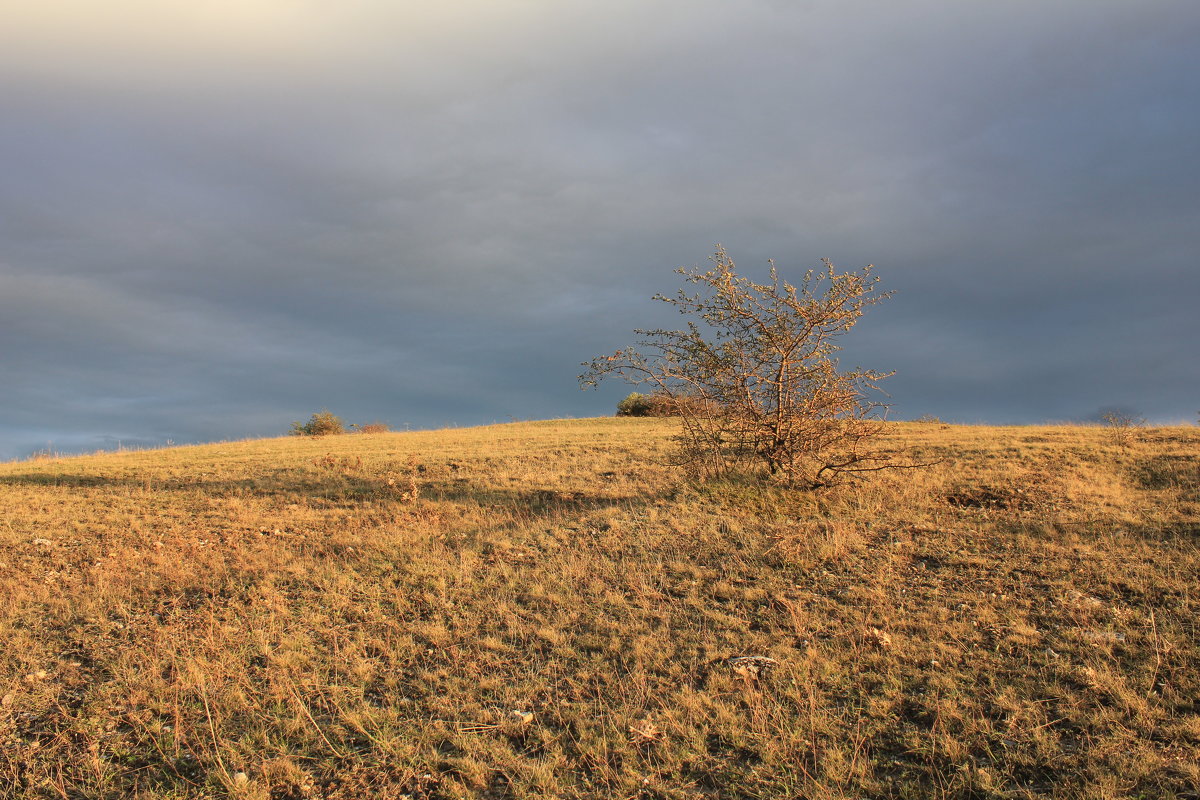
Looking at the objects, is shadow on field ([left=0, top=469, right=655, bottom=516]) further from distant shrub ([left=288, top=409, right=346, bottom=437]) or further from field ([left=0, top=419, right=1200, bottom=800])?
distant shrub ([left=288, top=409, right=346, bottom=437])

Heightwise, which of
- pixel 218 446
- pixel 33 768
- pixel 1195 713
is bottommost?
pixel 33 768

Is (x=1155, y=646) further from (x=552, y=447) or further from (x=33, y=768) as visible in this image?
(x=552, y=447)

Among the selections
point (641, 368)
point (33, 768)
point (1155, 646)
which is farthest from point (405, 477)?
point (1155, 646)

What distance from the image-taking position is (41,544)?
12508 mm

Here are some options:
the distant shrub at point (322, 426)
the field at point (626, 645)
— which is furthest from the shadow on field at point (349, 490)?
the distant shrub at point (322, 426)

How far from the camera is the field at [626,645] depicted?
5.15 metres

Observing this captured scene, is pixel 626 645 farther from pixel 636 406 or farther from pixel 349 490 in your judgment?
pixel 636 406

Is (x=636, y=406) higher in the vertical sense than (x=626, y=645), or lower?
higher

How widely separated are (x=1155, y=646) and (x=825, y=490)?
6.75 meters

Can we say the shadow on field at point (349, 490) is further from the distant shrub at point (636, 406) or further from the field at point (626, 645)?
the distant shrub at point (636, 406)

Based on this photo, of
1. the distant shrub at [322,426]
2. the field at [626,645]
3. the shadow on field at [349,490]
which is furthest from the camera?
the distant shrub at [322,426]

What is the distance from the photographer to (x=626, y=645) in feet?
23.5

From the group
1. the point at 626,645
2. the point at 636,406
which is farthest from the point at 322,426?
the point at 626,645

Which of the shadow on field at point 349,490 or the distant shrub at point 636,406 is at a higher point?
the distant shrub at point 636,406
